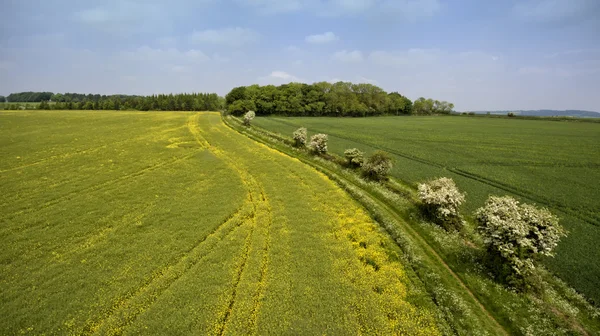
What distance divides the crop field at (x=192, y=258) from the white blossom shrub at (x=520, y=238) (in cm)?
542

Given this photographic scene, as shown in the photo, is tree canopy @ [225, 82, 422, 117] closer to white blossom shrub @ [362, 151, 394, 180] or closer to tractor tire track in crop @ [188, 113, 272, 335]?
tractor tire track in crop @ [188, 113, 272, 335]

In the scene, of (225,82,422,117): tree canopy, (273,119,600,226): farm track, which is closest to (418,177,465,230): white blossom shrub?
(273,119,600,226): farm track

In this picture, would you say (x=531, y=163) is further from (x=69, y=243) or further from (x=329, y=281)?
(x=69, y=243)

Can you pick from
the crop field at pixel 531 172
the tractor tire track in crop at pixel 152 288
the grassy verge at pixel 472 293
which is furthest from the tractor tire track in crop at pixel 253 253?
the crop field at pixel 531 172

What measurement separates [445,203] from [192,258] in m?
19.2

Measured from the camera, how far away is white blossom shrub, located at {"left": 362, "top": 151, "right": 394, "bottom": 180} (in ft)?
101

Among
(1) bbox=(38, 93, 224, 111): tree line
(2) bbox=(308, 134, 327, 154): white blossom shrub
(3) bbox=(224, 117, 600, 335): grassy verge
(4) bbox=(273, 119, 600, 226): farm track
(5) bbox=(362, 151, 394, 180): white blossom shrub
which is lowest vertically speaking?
(3) bbox=(224, 117, 600, 335): grassy verge

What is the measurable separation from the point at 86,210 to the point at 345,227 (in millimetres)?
21097

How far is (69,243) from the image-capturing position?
17.2 meters

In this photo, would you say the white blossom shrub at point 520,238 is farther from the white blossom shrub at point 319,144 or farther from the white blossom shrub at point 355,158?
the white blossom shrub at point 319,144

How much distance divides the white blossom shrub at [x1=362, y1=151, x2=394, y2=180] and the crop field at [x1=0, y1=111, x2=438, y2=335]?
553 centimetres

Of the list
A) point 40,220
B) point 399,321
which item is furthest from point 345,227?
point 40,220

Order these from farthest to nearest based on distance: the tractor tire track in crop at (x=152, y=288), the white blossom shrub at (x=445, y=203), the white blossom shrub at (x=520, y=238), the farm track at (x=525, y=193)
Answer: the farm track at (x=525, y=193) < the white blossom shrub at (x=445, y=203) < the white blossom shrub at (x=520, y=238) < the tractor tire track in crop at (x=152, y=288)

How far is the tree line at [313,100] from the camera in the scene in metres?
116
